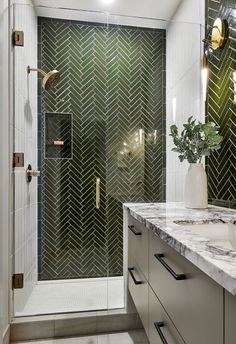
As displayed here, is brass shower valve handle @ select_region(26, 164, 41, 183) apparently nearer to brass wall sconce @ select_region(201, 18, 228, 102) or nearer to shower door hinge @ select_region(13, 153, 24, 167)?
shower door hinge @ select_region(13, 153, 24, 167)

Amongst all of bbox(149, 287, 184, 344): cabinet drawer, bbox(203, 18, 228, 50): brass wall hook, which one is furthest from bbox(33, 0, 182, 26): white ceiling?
bbox(149, 287, 184, 344): cabinet drawer

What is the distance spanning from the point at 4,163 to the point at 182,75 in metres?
1.60

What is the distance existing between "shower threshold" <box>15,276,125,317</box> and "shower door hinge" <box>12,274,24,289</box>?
171mm

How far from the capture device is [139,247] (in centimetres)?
150

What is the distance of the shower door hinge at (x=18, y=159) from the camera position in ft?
6.25

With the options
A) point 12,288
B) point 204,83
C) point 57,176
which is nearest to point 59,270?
point 12,288

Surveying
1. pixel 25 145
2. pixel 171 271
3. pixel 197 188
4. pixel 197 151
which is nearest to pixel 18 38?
pixel 25 145

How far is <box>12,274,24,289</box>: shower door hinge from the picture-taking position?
1.89 metres

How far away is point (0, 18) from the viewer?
1.64m

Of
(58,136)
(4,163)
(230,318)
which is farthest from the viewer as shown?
(58,136)

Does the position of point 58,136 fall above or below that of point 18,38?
below

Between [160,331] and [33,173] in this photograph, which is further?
[33,173]

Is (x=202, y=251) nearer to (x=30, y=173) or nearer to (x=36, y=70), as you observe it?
(x=30, y=173)

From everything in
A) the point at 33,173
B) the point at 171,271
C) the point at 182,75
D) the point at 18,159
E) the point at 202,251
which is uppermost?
the point at 182,75
